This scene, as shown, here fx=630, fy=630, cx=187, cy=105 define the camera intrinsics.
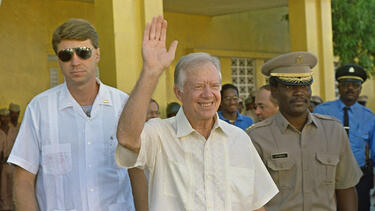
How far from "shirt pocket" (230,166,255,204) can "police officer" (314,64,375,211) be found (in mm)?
4530

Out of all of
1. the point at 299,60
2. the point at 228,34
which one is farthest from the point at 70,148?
the point at 228,34

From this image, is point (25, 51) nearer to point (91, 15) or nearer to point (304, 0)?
point (91, 15)

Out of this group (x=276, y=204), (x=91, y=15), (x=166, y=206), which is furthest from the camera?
(x=91, y=15)

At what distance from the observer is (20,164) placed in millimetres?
3529

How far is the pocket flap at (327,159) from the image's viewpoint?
14.1 ft

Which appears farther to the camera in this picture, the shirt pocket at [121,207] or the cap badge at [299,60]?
the cap badge at [299,60]

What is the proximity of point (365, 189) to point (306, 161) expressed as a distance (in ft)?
10.9

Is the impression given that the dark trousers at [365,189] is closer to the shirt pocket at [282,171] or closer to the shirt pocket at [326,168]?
the shirt pocket at [326,168]

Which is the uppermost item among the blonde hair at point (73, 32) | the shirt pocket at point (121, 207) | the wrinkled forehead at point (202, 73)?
the blonde hair at point (73, 32)

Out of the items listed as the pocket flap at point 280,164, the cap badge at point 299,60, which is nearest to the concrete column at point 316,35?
the cap badge at point 299,60

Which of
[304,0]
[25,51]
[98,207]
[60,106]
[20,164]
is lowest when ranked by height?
[98,207]

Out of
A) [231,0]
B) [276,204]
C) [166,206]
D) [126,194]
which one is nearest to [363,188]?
[276,204]

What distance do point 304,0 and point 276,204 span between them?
743cm

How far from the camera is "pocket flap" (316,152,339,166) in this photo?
4293 millimetres
